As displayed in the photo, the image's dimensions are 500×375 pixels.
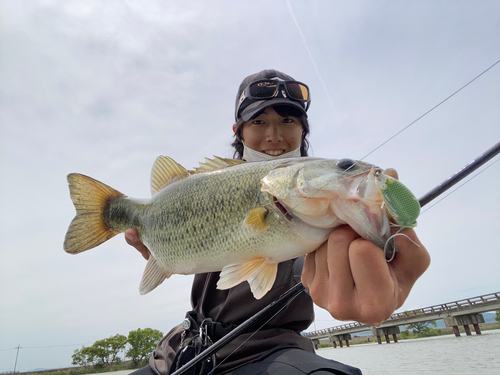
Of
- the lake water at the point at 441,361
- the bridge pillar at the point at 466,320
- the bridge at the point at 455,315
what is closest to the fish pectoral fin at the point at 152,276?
the lake water at the point at 441,361

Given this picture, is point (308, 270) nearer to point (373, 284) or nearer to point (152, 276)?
point (373, 284)

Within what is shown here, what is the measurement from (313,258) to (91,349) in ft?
207

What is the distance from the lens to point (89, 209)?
9.67 ft

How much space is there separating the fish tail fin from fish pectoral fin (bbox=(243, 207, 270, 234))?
6.03 feet

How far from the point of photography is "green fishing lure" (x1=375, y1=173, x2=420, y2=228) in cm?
132

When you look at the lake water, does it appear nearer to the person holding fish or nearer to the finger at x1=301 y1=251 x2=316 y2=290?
the person holding fish

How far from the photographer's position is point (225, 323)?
243 centimetres

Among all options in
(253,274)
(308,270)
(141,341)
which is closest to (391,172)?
(308,270)

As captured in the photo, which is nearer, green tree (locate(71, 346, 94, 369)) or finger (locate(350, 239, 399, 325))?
finger (locate(350, 239, 399, 325))

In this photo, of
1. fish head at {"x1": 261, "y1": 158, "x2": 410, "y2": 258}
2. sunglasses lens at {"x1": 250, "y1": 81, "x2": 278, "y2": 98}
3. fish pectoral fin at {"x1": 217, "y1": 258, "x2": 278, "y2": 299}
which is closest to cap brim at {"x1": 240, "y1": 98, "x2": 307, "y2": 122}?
sunglasses lens at {"x1": 250, "y1": 81, "x2": 278, "y2": 98}

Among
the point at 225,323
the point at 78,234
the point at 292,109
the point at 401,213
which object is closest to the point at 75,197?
the point at 78,234

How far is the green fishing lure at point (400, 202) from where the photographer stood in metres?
1.32

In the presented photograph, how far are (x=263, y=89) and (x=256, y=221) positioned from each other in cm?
199

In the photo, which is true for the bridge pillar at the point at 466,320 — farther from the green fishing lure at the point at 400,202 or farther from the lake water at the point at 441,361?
the green fishing lure at the point at 400,202
